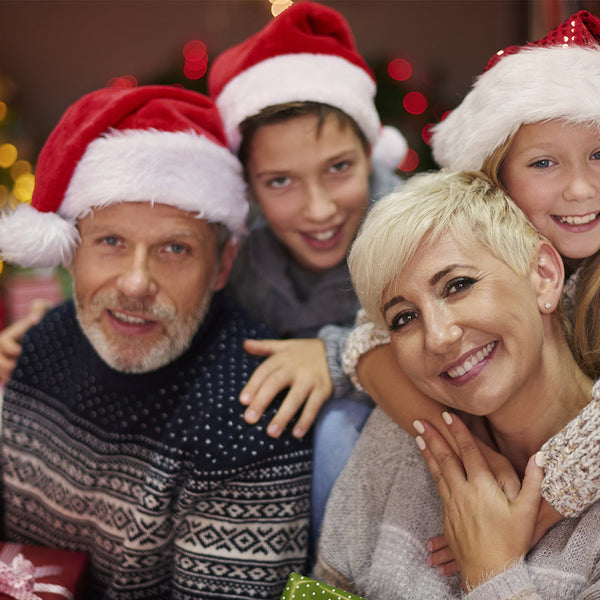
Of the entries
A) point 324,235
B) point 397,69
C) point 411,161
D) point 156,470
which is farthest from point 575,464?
point 397,69

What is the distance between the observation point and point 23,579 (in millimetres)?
1320

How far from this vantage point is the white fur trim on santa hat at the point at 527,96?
→ 1148 mm

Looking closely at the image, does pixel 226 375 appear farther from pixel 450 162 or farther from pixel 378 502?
pixel 450 162

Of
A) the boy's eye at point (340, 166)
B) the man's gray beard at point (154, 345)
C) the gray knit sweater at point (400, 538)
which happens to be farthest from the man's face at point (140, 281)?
the gray knit sweater at point (400, 538)

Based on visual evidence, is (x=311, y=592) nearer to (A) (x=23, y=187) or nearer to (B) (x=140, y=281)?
(B) (x=140, y=281)

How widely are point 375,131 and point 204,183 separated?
65 centimetres

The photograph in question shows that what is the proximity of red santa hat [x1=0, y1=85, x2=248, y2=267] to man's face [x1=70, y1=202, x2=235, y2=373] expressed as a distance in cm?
4

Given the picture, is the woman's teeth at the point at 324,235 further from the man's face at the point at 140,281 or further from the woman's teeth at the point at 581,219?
the woman's teeth at the point at 581,219

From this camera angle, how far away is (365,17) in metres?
4.41

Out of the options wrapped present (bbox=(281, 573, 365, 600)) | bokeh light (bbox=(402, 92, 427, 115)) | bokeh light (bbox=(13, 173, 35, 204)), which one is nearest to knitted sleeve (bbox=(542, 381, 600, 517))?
wrapped present (bbox=(281, 573, 365, 600))

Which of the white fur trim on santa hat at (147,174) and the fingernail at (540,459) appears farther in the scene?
the white fur trim on santa hat at (147,174)

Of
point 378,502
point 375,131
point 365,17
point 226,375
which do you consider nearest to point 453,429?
point 378,502

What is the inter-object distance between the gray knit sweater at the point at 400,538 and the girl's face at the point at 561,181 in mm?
520

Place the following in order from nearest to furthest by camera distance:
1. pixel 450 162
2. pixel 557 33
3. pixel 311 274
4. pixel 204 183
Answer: pixel 557 33 < pixel 450 162 < pixel 204 183 < pixel 311 274
